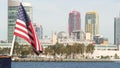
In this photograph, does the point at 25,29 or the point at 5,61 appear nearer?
the point at 25,29

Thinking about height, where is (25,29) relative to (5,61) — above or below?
above

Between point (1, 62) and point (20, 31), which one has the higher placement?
point (20, 31)

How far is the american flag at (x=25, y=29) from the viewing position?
32562mm

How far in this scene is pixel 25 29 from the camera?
32.9 meters

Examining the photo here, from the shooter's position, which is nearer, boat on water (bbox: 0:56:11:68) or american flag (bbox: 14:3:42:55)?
american flag (bbox: 14:3:42:55)

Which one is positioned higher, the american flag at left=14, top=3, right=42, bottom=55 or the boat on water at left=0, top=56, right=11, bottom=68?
the american flag at left=14, top=3, right=42, bottom=55

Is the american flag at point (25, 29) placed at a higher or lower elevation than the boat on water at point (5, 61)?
higher

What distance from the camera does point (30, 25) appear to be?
32875mm

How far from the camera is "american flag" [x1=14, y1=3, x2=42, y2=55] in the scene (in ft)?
107

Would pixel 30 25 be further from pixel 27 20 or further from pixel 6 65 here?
pixel 6 65

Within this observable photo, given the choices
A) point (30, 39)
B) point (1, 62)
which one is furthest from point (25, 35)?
point (1, 62)

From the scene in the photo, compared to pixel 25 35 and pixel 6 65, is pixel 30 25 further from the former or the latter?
pixel 6 65

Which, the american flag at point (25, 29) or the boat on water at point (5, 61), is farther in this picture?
the boat on water at point (5, 61)

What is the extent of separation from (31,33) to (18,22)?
119 centimetres
